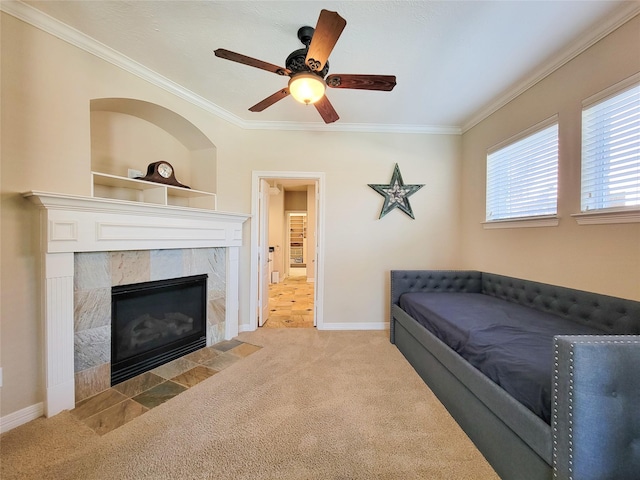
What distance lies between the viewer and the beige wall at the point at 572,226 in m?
1.64

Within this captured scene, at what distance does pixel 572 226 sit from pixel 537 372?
1472 millimetres

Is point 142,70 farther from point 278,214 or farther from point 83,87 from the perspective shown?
point 278,214

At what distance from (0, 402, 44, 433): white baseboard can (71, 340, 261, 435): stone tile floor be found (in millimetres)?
200

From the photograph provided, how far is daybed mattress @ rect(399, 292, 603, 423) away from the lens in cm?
118

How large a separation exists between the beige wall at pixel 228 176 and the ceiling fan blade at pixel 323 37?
1822mm

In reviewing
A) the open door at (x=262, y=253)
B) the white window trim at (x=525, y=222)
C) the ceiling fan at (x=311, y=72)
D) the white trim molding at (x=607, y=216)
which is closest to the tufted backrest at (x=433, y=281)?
the white window trim at (x=525, y=222)

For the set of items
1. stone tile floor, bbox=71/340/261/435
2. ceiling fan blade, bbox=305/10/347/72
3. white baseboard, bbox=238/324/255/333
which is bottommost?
stone tile floor, bbox=71/340/261/435

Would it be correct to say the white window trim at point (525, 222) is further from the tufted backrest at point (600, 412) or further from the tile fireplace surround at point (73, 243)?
the tile fireplace surround at point (73, 243)

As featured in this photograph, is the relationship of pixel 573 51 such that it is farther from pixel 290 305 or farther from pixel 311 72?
pixel 290 305

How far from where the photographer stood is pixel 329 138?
3357 mm

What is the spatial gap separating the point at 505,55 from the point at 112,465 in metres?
3.91

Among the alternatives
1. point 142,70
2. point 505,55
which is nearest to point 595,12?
point 505,55

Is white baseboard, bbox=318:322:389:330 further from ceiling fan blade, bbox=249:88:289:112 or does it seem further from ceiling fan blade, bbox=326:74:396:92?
ceiling fan blade, bbox=326:74:396:92

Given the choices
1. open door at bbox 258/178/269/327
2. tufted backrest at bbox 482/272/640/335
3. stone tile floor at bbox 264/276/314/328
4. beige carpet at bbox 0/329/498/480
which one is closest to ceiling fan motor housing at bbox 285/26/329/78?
open door at bbox 258/178/269/327
